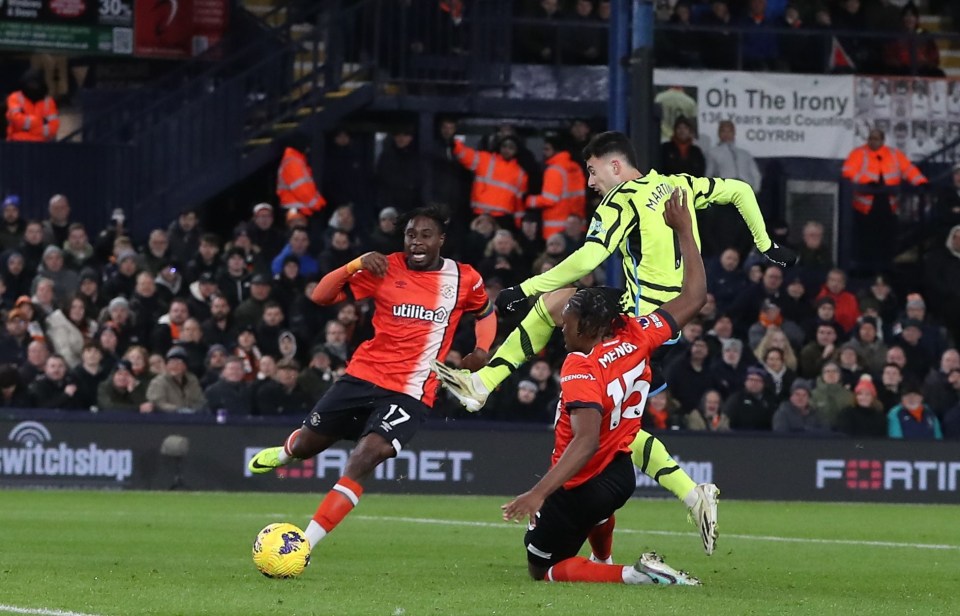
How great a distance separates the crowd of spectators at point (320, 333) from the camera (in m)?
19.8

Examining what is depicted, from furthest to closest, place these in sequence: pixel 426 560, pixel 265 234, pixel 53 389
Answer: pixel 265 234 < pixel 53 389 < pixel 426 560

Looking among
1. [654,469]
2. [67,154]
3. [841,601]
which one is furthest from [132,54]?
[841,601]

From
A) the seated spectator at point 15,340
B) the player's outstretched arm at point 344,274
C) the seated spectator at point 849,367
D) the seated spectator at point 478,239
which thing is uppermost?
the seated spectator at point 478,239

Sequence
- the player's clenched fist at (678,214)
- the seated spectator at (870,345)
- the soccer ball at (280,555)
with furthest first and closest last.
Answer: the seated spectator at (870,345), the soccer ball at (280,555), the player's clenched fist at (678,214)

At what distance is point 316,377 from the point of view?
20.0 m

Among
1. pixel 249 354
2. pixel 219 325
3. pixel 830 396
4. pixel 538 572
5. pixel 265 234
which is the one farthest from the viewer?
pixel 265 234

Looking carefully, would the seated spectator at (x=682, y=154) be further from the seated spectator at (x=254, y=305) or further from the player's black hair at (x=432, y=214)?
the player's black hair at (x=432, y=214)

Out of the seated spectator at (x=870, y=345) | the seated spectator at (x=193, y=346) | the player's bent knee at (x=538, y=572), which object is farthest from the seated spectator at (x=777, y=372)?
the player's bent knee at (x=538, y=572)

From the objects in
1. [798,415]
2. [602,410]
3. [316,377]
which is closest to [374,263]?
[602,410]

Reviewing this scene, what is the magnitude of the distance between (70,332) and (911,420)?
879 centimetres

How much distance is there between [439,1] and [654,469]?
14.2 metres

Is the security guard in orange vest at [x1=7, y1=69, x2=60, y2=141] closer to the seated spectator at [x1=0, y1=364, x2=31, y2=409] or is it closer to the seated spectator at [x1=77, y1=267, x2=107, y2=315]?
the seated spectator at [x1=77, y1=267, x2=107, y2=315]

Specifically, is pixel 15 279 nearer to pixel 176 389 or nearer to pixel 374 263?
pixel 176 389

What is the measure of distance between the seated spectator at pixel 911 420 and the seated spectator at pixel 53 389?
8.46 meters
